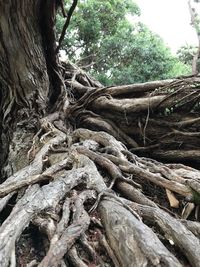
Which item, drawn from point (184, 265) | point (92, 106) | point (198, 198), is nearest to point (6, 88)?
point (92, 106)

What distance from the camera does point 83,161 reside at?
229 cm

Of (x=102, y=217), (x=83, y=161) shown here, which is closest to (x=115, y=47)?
(x=83, y=161)

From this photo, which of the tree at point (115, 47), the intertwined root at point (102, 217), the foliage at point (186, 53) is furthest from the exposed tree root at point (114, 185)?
the foliage at point (186, 53)

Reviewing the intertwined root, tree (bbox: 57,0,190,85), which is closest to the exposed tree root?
the intertwined root

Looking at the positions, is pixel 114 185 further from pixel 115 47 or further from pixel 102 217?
pixel 115 47

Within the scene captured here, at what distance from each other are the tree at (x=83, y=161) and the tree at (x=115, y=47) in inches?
41.2

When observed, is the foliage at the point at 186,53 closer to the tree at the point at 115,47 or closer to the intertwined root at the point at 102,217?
the tree at the point at 115,47

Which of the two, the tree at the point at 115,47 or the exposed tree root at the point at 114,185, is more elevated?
the tree at the point at 115,47

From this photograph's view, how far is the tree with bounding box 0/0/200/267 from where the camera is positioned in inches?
52.9

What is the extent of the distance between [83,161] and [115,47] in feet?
12.6

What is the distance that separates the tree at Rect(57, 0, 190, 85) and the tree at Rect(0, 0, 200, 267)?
1.05 meters

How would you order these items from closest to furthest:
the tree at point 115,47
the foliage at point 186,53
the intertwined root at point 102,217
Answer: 1. the intertwined root at point 102,217
2. the tree at point 115,47
3. the foliage at point 186,53

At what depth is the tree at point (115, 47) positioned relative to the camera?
216 inches

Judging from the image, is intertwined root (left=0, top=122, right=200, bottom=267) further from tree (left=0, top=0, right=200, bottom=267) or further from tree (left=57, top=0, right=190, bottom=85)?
tree (left=57, top=0, right=190, bottom=85)
